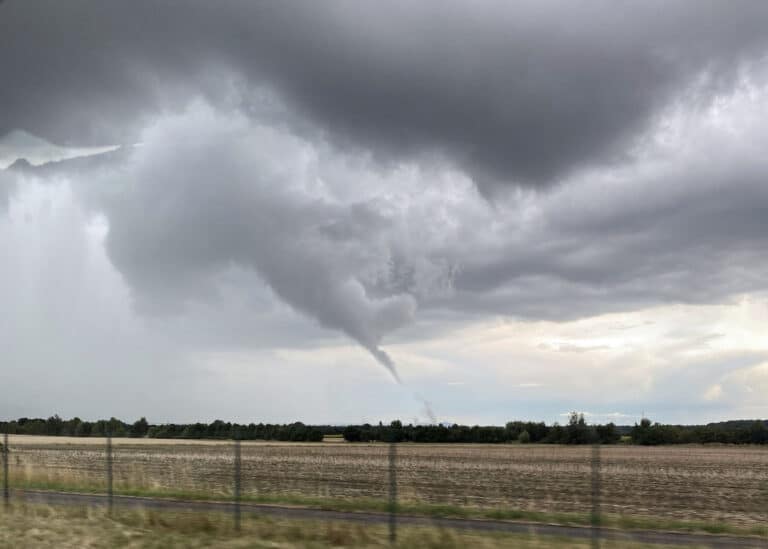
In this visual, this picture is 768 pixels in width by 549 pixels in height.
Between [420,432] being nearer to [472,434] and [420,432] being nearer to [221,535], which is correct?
[472,434]

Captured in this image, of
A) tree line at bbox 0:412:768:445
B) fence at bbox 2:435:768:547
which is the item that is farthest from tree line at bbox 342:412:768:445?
fence at bbox 2:435:768:547

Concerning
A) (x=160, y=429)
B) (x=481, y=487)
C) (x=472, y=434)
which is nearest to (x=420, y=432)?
(x=472, y=434)

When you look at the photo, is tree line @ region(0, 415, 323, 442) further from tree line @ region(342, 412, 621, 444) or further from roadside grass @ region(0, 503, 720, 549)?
roadside grass @ region(0, 503, 720, 549)

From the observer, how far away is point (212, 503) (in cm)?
2080

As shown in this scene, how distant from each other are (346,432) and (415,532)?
94.0m

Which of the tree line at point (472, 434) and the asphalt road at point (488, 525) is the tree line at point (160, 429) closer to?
the tree line at point (472, 434)

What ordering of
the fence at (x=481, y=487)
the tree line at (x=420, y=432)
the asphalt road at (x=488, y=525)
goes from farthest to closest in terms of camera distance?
the tree line at (x=420, y=432) < the fence at (x=481, y=487) < the asphalt road at (x=488, y=525)

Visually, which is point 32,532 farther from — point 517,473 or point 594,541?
point 517,473

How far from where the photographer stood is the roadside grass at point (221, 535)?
12719 millimetres

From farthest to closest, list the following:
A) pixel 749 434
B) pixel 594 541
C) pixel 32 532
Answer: pixel 749 434
pixel 32 532
pixel 594 541

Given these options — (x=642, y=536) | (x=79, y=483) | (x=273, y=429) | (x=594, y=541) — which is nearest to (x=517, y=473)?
(x=79, y=483)

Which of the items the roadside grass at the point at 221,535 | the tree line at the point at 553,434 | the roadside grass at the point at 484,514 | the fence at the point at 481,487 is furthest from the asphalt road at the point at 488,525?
the tree line at the point at 553,434

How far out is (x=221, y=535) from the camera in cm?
1351

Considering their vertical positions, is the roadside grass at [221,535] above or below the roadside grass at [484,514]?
above
